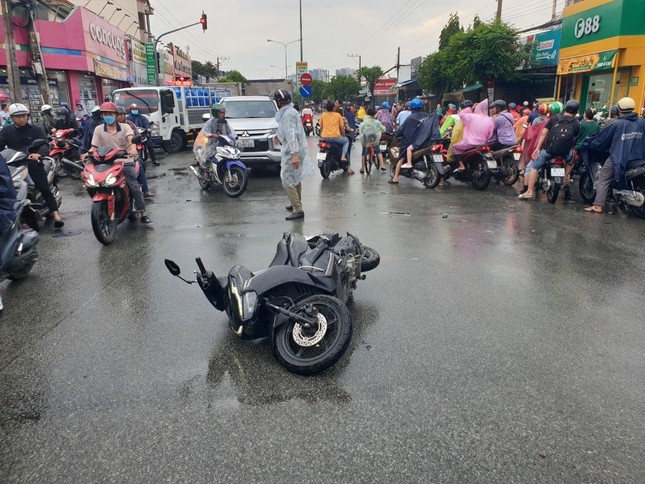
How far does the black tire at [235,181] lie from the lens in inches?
406

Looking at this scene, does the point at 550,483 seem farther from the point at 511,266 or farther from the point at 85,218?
the point at 85,218

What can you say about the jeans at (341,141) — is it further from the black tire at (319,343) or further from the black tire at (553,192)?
the black tire at (319,343)

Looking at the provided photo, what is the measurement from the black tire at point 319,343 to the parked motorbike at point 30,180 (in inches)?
168

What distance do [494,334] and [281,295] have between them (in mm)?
1737

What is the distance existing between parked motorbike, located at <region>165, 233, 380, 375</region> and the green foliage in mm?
99021

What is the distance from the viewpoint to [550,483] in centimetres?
248

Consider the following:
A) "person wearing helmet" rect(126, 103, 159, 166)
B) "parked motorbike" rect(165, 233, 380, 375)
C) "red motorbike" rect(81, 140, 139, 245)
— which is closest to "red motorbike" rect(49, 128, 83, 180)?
"person wearing helmet" rect(126, 103, 159, 166)

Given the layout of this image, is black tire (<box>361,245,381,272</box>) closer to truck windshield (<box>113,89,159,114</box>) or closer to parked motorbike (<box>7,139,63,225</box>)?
parked motorbike (<box>7,139,63,225</box>)

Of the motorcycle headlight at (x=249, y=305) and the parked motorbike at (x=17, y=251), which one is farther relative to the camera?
the parked motorbike at (x=17, y=251)

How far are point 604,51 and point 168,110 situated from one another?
626 inches

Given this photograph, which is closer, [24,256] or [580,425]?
[580,425]

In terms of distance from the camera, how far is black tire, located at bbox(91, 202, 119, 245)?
6.61 meters

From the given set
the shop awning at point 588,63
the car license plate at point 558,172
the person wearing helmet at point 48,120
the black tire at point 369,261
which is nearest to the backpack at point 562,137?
the car license plate at point 558,172

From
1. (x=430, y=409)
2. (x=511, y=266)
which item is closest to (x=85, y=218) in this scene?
(x=511, y=266)
